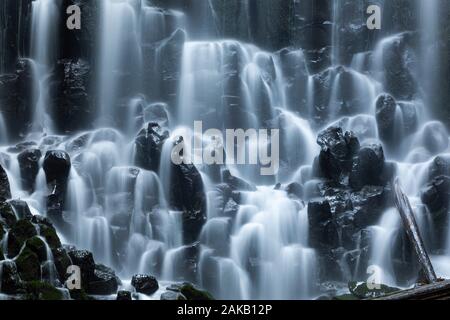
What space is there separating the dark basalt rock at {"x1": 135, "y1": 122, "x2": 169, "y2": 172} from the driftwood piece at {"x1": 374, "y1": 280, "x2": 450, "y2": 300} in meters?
9.58

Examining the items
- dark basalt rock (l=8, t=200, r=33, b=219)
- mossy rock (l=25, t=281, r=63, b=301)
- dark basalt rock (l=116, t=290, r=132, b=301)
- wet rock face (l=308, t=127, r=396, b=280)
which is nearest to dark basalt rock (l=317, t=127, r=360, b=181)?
wet rock face (l=308, t=127, r=396, b=280)

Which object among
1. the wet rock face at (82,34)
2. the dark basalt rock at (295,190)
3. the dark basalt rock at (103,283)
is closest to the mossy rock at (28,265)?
the dark basalt rock at (103,283)

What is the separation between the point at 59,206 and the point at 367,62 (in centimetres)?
1025

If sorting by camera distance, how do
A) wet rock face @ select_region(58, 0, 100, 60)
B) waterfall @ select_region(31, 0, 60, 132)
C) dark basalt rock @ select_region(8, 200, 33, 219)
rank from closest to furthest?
dark basalt rock @ select_region(8, 200, 33, 219)
waterfall @ select_region(31, 0, 60, 132)
wet rock face @ select_region(58, 0, 100, 60)

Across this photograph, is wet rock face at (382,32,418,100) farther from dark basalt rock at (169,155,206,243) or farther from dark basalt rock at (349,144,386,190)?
dark basalt rock at (169,155,206,243)

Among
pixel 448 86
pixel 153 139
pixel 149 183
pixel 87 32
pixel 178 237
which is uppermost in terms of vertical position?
pixel 87 32

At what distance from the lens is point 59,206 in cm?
1362

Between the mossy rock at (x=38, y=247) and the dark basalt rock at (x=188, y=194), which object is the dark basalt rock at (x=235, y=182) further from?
the mossy rock at (x=38, y=247)

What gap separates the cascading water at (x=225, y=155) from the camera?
43.4 ft

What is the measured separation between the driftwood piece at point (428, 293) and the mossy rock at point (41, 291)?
6381mm

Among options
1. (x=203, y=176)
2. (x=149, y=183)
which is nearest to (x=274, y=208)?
(x=203, y=176)

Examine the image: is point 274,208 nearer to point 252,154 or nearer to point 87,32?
point 252,154

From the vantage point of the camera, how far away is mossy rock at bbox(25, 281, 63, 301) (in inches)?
402

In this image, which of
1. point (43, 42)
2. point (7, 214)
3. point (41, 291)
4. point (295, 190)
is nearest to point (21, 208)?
point (7, 214)
